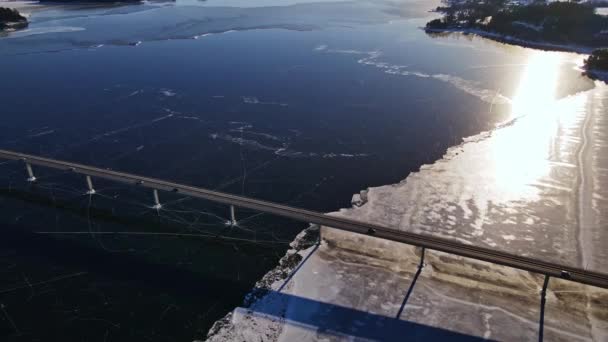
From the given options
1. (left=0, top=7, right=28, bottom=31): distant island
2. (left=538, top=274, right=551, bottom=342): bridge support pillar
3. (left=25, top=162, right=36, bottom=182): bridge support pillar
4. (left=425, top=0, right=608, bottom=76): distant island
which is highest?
(left=425, top=0, right=608, bottom=76): distant island

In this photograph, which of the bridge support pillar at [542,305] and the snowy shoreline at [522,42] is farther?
the snowy shoreline at [522,42]

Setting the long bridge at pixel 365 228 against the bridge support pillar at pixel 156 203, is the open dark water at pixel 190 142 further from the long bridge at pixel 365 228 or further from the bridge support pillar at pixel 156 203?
the long bridge at pixel 365 228

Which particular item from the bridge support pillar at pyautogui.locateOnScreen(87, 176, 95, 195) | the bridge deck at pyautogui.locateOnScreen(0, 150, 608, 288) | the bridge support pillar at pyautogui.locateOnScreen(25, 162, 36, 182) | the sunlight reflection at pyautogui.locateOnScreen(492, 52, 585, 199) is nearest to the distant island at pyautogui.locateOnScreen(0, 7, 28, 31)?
the bridge support pillar at pyautogui.locateOnScreen(25, 162, 36, 182)

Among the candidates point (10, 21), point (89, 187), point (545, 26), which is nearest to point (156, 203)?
point (89, 187)

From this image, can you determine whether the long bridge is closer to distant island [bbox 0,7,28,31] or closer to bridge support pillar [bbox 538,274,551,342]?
bridge support pillar [bbox 538,274,551,342]

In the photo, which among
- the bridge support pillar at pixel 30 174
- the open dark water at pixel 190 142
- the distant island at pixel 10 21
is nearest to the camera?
the open dark water at pixel 190 142

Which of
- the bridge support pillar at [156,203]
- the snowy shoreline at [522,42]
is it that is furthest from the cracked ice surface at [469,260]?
the snowy shoreline at [522,42]

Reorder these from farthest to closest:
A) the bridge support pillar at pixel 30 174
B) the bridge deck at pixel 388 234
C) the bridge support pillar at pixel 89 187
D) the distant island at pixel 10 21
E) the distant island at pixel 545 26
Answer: the distant island at pixel 10 21 → the distant island at pixel 545 26 → the bridge support pillar at pixel 30 174 → the bridge support pillar at pixel 89 187 → the bridge deck at pixel 388 234

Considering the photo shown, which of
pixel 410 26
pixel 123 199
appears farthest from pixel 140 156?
pixel 410 26
